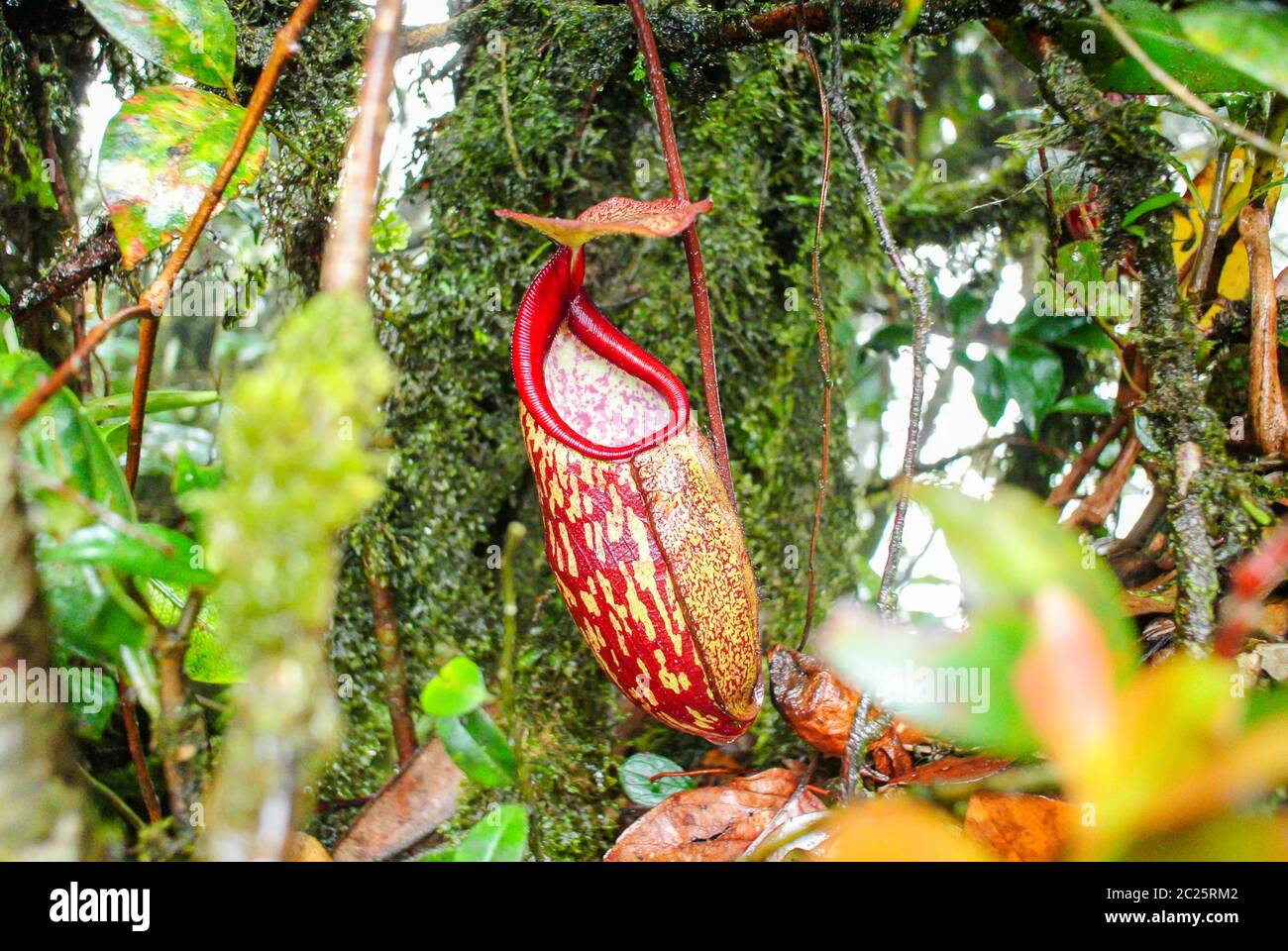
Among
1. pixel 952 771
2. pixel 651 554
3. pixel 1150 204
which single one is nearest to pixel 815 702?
pixel 952 771

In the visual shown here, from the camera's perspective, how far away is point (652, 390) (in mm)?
1167

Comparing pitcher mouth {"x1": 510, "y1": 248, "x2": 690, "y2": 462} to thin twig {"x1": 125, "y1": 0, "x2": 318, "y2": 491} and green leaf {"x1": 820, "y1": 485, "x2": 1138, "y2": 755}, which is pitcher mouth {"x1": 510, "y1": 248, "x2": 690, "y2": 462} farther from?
green leaf {"x1": 820, "y1": 485, "x2": 1138, "y2": 755}

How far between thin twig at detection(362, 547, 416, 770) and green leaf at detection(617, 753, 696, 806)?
1.02 feet

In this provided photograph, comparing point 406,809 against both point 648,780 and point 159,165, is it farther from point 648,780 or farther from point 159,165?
point 159,165

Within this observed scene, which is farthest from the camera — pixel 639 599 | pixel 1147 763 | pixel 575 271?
pixel 575 271

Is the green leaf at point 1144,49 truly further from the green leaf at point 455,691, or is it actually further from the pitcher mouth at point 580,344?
the green leaf at point 455,691

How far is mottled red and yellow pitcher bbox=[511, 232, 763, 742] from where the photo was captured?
951 millimetres

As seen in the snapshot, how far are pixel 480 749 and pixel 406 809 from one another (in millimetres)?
246

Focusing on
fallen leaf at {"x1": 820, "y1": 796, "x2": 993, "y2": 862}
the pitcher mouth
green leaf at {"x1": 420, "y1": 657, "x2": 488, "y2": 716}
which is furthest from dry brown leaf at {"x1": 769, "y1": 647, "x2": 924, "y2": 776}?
fallen leaf at {"x1": 820, "y1": 796, "x2": 993, "y2": 862}

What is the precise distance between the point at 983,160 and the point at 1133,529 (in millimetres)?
1205

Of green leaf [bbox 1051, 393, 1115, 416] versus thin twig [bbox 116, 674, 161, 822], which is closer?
thin twig [bbox 116, 674, 161, 822]

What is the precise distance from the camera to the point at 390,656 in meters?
1.22
